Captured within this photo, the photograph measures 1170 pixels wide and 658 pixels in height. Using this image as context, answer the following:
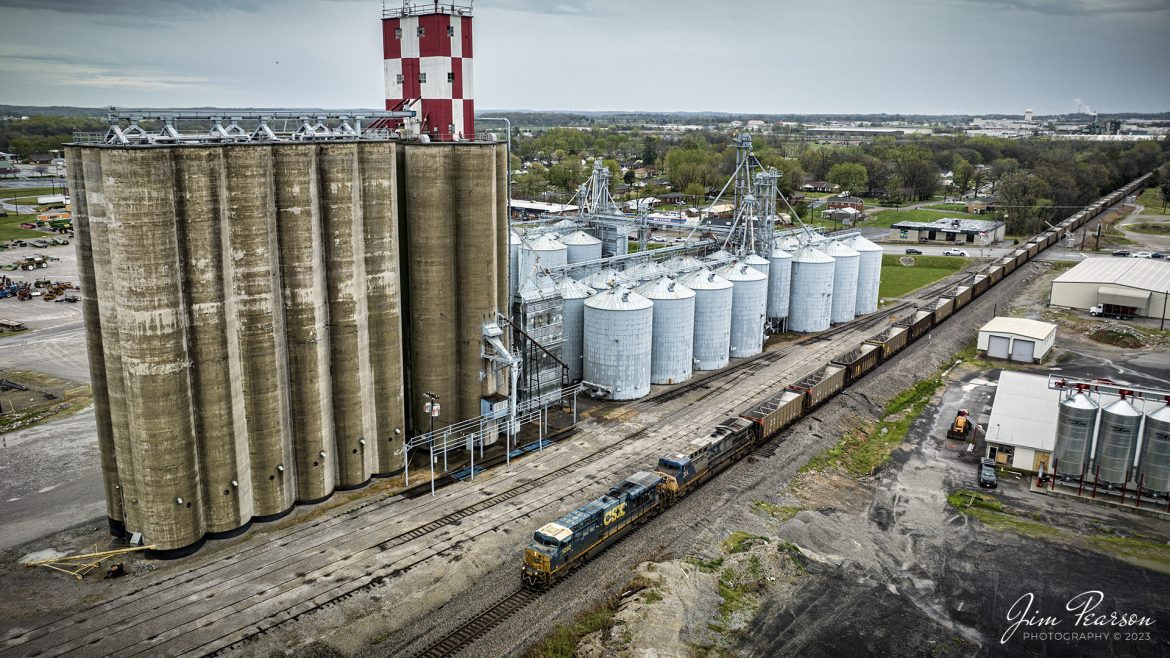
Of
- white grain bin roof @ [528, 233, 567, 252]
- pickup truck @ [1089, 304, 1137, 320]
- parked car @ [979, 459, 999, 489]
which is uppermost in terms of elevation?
white grain bin roof @ [528, 233, 567, 252]

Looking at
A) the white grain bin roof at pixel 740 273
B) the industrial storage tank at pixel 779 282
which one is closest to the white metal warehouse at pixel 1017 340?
the industrial storage tank at pixel 779 282

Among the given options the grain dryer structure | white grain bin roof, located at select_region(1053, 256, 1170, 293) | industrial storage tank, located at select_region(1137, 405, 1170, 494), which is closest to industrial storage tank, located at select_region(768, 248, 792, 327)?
white grain bin roof, located at select_region(1053, 256, 1170, 293)

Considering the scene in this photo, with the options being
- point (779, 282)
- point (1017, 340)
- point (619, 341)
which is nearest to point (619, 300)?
point (619, 341)

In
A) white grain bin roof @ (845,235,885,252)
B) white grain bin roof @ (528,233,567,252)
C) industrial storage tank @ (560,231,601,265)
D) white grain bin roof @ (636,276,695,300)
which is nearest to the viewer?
white grain bin roof @ (636,276,695,300)

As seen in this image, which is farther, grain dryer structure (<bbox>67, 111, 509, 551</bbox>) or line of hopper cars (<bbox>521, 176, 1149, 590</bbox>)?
grain dryer structure (<bbox>67, 111, 509, 551</bbox>)

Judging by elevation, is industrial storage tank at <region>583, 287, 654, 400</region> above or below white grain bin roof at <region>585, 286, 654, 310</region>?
below

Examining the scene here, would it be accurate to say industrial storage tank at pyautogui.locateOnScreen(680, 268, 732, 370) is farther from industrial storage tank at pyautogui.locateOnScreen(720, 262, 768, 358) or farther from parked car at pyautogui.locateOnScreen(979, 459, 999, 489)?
parked car at pyautogui.locateOnScreen(979, 459, 999, 489)

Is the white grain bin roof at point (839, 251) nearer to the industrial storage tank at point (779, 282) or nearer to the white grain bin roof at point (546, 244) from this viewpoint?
the industrial storage tank at point (779, 282)

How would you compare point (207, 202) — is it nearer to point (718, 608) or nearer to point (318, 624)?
point (318, 624)
